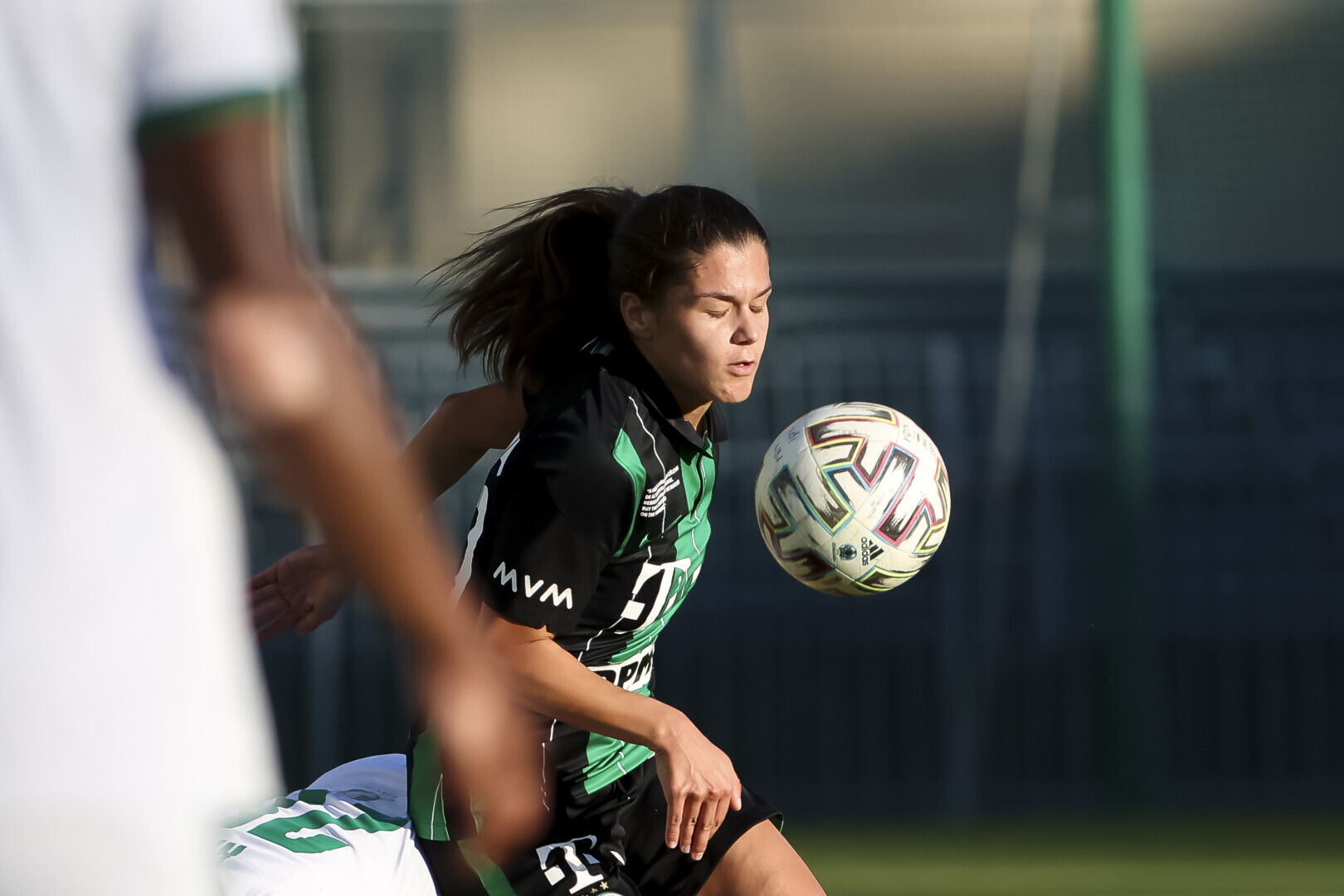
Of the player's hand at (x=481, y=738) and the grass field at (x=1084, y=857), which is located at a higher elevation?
the player's hand at (x=481, y=738)

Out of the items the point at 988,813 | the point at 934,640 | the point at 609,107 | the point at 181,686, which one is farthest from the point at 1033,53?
the point at 181,686

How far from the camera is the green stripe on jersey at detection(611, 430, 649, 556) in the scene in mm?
2574

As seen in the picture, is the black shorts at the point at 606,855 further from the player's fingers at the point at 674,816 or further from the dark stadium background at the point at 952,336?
the dark stadium background at the point at 952,336

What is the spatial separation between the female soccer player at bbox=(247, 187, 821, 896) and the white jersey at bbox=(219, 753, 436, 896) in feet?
0.23

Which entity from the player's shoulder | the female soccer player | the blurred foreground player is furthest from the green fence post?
the blurred foreground player

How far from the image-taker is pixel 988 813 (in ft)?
23.0

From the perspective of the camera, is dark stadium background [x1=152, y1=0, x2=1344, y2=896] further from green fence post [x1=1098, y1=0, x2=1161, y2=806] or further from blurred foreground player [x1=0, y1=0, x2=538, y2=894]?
blurred foreground player [x1=0, y1=0, x2=538, y2=894]

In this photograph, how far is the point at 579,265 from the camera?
9.65 feet

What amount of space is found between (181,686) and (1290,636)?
6.88 metres

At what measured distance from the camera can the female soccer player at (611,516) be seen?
2492mm

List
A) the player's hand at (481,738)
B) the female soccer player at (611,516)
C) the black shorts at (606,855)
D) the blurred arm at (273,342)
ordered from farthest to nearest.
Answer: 1. the black shorts at (606,855)
2. the female soccer player at (611,516)
3. the player's hand at (481,738)
4. the blurred arm at (273,342)

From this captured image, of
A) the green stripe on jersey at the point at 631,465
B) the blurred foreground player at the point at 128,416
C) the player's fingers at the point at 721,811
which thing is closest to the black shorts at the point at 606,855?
the player's fingers at the point at 721,811

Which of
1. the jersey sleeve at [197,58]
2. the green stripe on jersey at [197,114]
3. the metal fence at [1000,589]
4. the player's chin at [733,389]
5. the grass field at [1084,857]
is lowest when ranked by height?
the grass field at [1084,857]

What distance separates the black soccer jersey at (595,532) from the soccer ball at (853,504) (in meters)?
0.30
